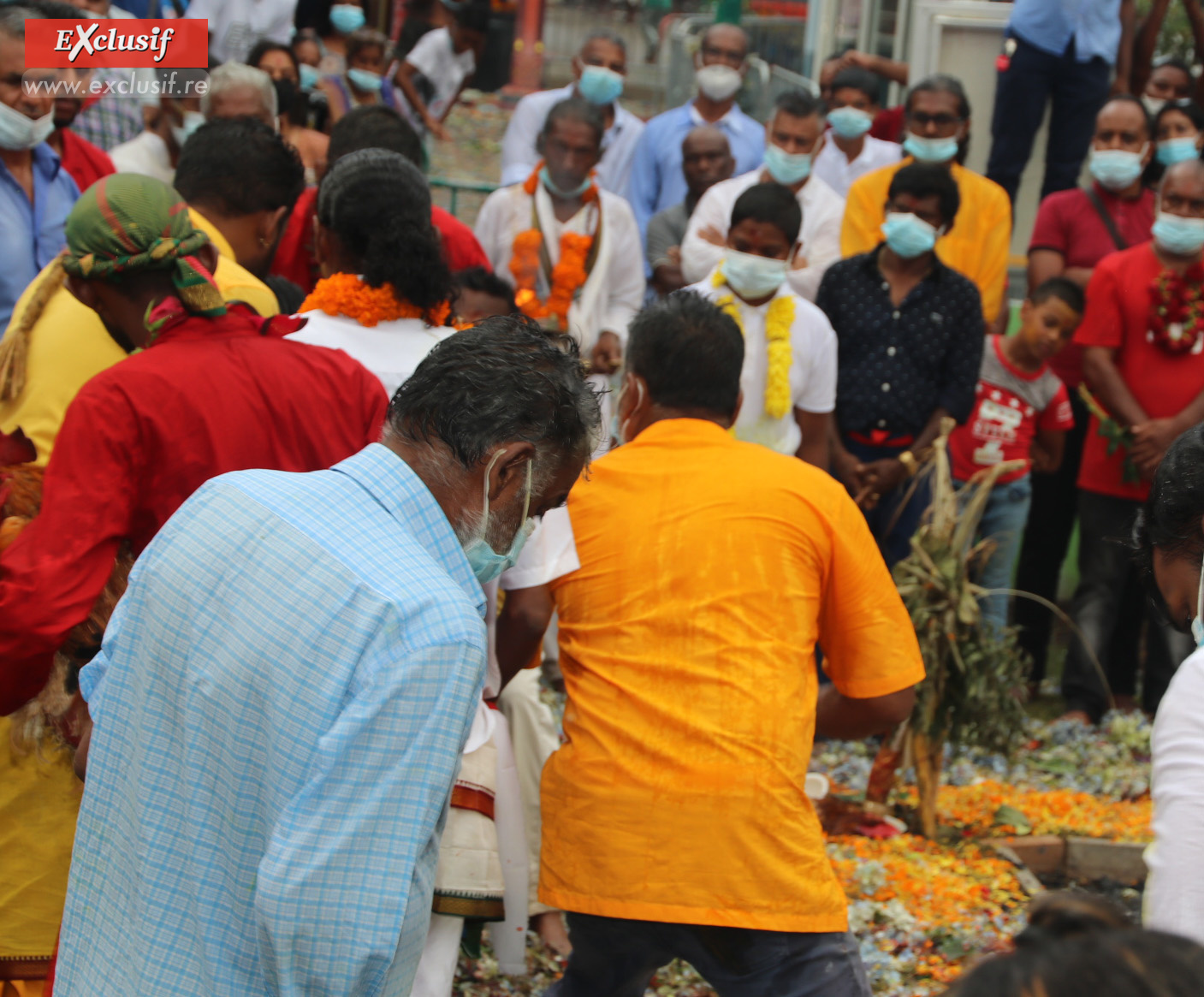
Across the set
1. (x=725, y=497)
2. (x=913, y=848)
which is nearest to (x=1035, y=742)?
(x=913, y=848)

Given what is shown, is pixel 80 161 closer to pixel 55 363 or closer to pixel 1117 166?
pixel 55 363

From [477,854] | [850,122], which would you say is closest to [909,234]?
[850,122]

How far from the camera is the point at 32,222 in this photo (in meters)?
4.97

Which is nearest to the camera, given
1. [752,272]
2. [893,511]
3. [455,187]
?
[752,272]

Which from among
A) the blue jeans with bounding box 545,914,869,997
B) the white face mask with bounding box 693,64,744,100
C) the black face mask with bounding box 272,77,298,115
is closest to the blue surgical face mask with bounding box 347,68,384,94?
the black face mask with bounding box 272,77,298,115

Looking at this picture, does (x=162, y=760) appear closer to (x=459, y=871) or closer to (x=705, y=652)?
(x=459, y=871)

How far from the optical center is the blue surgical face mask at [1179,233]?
6.38 meters

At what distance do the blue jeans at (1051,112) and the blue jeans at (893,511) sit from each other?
333cm

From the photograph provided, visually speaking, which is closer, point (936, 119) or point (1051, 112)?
point (936, 119)

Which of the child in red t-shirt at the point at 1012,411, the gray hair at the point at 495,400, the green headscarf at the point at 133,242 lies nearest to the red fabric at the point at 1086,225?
the child in red t-shirt at the point at 1012,411

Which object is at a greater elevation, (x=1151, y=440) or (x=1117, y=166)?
(x=1117, y=166)

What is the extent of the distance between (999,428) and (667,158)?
2.57 meters

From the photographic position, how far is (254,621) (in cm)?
184

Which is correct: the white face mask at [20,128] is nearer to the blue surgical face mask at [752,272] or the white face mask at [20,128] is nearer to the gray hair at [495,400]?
the blue surgical face mask at [752,272]
